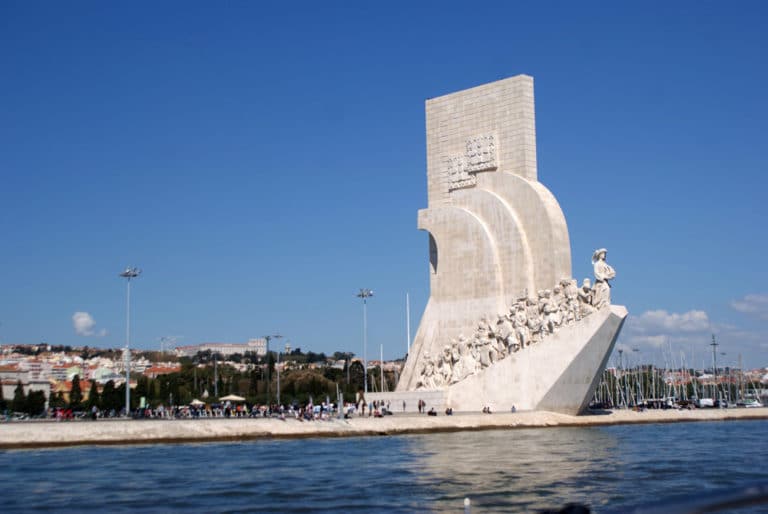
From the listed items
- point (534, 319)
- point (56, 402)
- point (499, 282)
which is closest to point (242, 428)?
point (534, 319)

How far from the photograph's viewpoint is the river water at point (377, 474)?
10.6 metres

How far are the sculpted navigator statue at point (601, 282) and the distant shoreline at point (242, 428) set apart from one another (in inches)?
147

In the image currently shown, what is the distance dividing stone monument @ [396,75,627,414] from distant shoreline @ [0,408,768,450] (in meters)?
1.93

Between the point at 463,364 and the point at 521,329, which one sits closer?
the point at 521,329

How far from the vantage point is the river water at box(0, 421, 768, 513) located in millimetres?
10617

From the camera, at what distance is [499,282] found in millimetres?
30922

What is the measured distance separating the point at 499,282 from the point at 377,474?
58.4ft

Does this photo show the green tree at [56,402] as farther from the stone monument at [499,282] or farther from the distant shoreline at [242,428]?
the distant shoreline at [242,428]

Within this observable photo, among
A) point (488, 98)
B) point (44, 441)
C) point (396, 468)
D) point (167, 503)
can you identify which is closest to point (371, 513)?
point (167, 503)

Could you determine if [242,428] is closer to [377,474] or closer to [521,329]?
[377,474]

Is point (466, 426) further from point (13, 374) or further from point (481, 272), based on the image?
point (13, 374)

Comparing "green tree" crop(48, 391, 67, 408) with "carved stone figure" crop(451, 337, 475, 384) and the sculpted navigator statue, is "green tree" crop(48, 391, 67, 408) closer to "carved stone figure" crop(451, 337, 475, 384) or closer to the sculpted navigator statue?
"carved stone figure" crop(451, 337, 475, 384)

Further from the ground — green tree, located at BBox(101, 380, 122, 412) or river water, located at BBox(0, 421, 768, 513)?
green tree, located at BBox(101, 380, 122, 412)

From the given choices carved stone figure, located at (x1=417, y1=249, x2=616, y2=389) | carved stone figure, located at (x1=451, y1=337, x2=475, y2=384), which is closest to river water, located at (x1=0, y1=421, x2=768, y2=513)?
carved stone figure, located at (x1=417, y1=249, x2=616, y2=389)
